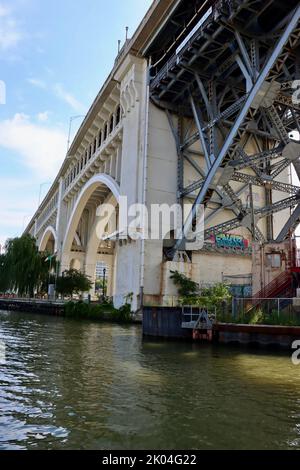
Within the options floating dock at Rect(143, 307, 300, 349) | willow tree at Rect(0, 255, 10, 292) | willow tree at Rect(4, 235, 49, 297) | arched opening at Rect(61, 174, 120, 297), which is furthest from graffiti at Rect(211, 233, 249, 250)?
willow tree at Rect(0, 255, 10, 292)

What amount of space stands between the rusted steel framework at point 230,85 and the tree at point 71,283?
26.9 metres

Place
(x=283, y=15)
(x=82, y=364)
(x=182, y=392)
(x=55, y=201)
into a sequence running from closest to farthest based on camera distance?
(x=182, y=392) → (x=82, y=364) → (x=283, y=15) → (x=55, y=201)

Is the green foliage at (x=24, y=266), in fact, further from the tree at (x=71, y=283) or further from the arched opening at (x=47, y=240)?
the arched opening at (x=47, y=240)

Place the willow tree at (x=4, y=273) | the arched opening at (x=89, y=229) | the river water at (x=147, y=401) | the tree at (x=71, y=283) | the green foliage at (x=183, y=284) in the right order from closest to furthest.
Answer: the river water at (x=147, y=401) < the green foliage at (x=183, y=284) < the willow tree at (x=4, y=273) < the tree at (x=71, y=283) < the arched opening at (x=89, y=229)

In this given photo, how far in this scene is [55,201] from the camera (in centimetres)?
7206

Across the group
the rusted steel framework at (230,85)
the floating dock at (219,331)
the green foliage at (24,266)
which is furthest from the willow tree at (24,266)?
the floating dock at (219,331)

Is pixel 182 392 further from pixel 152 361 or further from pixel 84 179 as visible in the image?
pixel 84 179

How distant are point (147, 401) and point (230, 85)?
85.0ft

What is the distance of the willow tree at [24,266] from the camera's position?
50.2m

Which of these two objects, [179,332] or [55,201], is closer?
[179,332]

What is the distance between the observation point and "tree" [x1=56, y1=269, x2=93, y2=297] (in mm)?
53781

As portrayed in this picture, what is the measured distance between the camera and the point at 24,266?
5009cm

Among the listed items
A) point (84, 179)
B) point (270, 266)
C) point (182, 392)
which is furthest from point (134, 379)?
point (84, 179)

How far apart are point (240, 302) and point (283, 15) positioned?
16.4 meters
